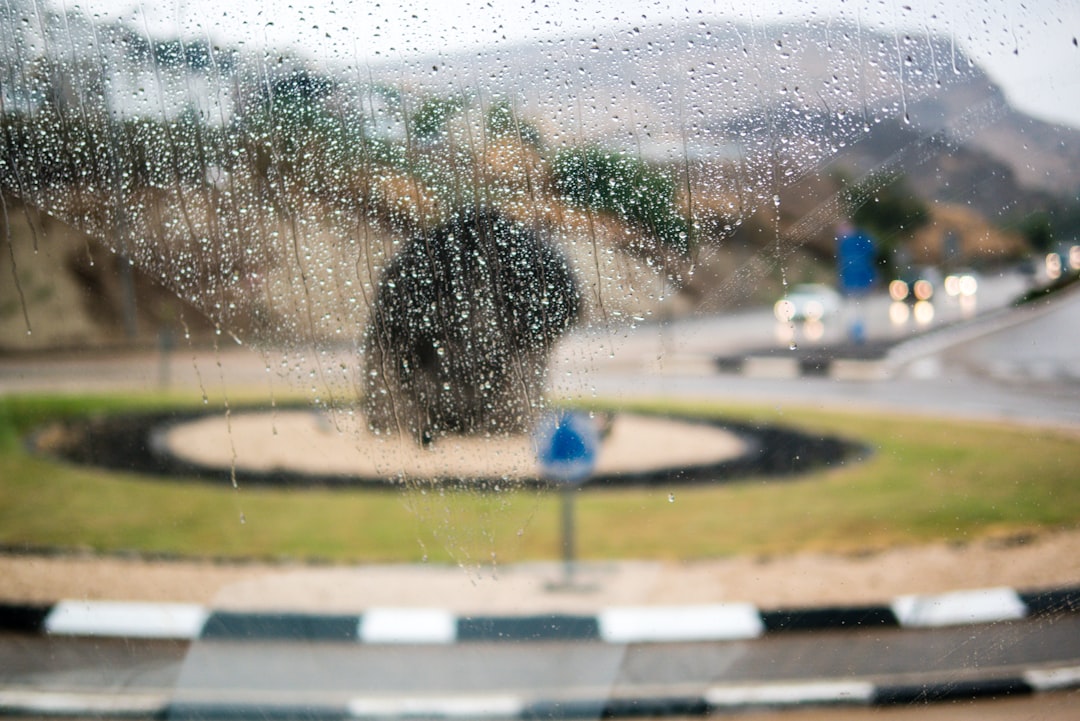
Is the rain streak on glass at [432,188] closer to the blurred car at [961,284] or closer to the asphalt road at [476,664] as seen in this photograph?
the asphalt road at [476,664]

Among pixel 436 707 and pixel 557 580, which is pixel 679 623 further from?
pixel 436 707

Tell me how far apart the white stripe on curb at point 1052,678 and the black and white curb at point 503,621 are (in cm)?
10

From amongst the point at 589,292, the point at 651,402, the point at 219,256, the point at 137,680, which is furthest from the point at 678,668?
the point at 219,256

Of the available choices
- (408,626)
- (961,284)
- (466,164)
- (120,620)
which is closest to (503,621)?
(408,626)

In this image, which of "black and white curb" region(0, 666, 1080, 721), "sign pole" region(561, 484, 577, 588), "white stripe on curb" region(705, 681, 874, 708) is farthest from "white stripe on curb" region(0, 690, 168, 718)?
"white stripe on curb" region(705, 681, 874, 708)

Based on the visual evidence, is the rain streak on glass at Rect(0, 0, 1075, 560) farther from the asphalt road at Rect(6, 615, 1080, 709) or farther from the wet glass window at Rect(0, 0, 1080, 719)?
the asphalt road at Rect(6, 615, 1080, 709)

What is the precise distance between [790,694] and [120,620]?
1.07 m

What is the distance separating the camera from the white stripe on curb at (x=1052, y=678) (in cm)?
140

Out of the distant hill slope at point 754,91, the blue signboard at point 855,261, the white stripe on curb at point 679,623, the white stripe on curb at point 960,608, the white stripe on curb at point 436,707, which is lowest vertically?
the white stripe on curb at point 436,707

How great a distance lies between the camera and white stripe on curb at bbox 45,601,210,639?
135 cm

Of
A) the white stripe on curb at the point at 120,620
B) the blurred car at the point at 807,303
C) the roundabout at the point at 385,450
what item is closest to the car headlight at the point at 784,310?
the blurred car at the point at 807,303

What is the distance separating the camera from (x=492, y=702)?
137 centimetres

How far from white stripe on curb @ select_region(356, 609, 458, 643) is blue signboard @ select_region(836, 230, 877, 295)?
32.7 inches

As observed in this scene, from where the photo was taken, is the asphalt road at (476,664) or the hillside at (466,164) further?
the asphalt road at (476,664)
